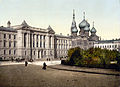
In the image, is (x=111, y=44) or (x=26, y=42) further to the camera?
(x=111, y=44)

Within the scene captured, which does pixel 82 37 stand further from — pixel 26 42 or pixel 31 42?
pixel 26 42

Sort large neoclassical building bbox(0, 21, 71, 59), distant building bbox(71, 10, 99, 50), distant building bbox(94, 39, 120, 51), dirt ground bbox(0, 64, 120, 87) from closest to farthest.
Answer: dirt ground bbox(0, 64, 120, 87) < large neoclassical building bbox(0, 21, 71, 59) < distant building bbox(71, 10, 99, 50) < distant building bbox(94, 39, 120, 51)

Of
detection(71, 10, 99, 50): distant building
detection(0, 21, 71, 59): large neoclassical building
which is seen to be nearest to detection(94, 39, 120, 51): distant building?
detection(71, 10, 99, 50): distant building

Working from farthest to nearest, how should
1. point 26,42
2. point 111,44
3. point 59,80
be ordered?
point 111,44
point 26,42
point 59,80

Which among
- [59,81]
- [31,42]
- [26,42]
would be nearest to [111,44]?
[31,42]

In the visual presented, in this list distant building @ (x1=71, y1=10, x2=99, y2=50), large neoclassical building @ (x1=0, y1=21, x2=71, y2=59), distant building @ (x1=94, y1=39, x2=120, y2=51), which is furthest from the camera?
distant building @ (x1=94, y1=39, x2=120, y2=51)

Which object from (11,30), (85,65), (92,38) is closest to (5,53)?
(11,30)

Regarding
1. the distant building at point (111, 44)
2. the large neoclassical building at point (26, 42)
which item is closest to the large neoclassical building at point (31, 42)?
the large neoclassical building at point (26, 42)

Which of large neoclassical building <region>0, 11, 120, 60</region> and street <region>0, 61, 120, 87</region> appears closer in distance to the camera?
street <region>0, 61, 120, 87</region>

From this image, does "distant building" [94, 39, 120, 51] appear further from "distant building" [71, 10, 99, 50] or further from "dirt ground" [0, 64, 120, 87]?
"dirt ground" [0, 64, 120, 87]

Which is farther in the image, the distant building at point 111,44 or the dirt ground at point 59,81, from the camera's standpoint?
the distant building at point 111,44

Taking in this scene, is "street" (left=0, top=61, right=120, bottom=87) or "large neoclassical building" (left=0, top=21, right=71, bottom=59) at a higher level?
"large neoclassical building" (left=0, top=21, right=71, bottom=59)

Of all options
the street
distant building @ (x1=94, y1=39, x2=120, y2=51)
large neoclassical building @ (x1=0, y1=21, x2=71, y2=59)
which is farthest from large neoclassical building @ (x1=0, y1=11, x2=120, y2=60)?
the street

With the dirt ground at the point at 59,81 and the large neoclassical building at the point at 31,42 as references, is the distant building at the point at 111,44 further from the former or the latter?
the dirt ground at the point at 59,81
